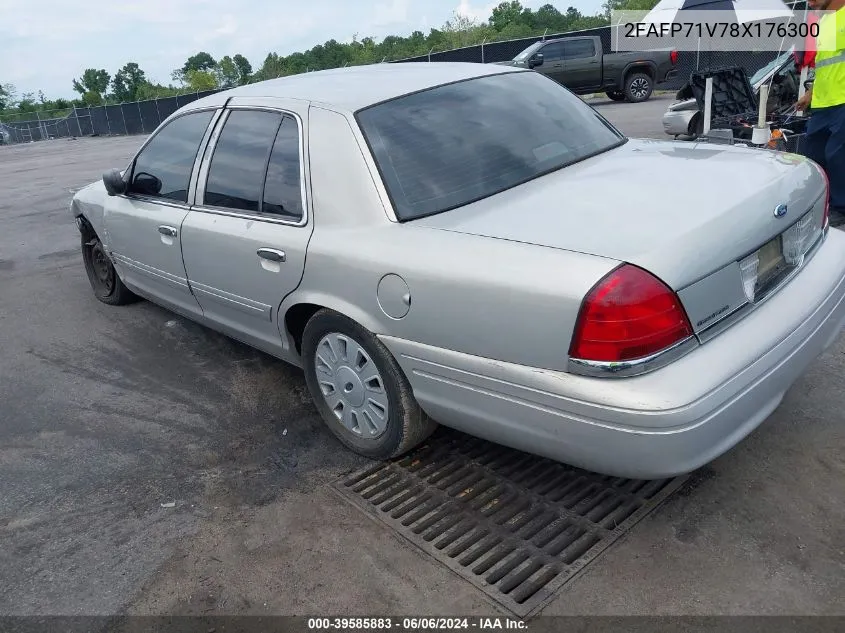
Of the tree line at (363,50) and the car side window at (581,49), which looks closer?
the car side window at (581,49)

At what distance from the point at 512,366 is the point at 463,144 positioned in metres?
1.18

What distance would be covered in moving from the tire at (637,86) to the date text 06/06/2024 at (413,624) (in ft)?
60.4

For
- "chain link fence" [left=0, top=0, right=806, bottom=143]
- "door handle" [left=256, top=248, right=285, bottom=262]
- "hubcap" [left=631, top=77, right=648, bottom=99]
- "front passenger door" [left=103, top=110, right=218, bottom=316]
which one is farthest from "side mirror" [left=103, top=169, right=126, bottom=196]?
"hubcap" [left=631, top=77, right=648, bottom=99]

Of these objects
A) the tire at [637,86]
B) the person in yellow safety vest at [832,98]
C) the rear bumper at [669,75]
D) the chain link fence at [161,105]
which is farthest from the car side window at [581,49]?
the person in yellow safety vest at [832,98]

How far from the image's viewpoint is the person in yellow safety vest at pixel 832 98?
565 centimetres

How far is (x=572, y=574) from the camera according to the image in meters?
2.45

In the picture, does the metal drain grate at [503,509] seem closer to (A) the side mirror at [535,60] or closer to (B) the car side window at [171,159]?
(B) the car side window at [171,159]

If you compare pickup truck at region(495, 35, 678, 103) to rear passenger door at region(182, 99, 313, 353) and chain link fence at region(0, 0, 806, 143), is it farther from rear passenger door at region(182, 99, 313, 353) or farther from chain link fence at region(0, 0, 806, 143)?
rear passenger door at region(182, 99, 313, 353)

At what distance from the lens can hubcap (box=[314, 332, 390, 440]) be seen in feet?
10.0

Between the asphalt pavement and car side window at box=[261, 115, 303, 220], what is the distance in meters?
1.14

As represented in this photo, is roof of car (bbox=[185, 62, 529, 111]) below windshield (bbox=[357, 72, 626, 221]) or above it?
above

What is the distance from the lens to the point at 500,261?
239 centimetres

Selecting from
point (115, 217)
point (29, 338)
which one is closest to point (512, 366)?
point (115, 217)

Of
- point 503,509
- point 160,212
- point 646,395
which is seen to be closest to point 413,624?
point 503,509
